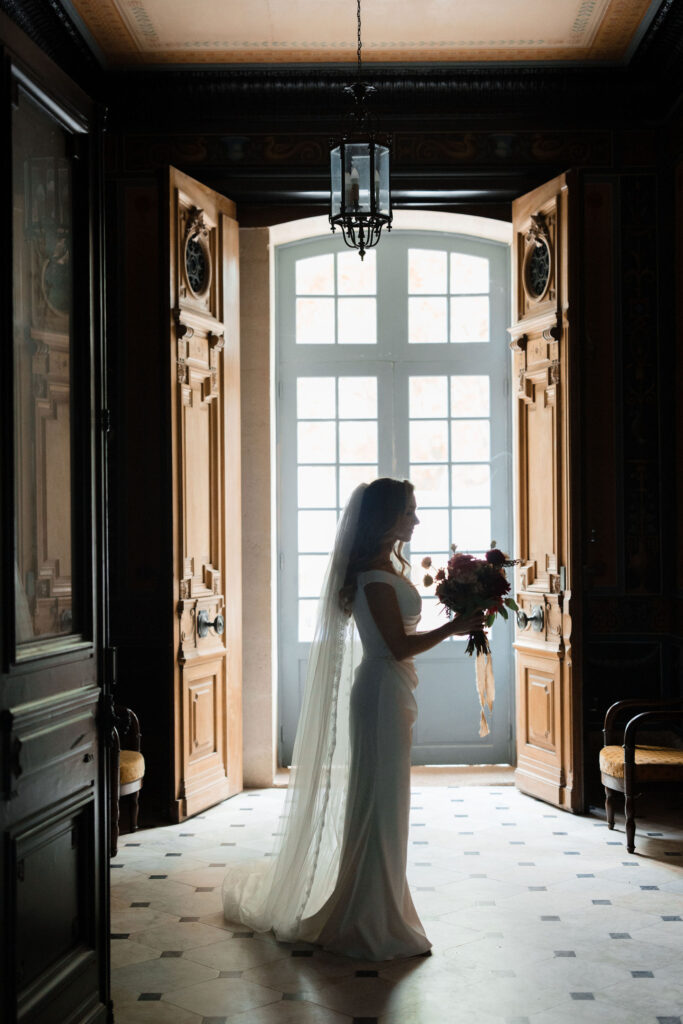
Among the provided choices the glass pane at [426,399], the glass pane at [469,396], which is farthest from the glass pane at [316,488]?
the glass pane at [469,396]

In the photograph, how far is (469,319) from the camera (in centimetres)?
753

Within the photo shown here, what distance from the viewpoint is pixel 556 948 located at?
4.00m

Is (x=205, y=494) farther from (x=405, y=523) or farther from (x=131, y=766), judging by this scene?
(x=405, y=523)

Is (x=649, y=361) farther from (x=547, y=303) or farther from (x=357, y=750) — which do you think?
(x=357, y=750)

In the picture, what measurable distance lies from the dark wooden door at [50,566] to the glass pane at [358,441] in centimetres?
416

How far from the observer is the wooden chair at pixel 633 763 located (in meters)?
5.24

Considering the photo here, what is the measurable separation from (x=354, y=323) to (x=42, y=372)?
15.1 feet

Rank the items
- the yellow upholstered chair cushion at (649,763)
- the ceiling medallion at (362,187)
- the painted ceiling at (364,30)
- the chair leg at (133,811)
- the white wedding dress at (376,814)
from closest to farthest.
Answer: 1. the white wedding dress at (376,814)
2. the ceiling medallion at (362,187)
3. the yellow upholstered chair cushion at (649,763)
4. the painted ceiling at (364,30)
5. the chair leg at (133,811)

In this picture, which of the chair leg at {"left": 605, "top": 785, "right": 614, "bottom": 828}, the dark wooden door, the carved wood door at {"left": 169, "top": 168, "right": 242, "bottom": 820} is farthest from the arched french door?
the dark wooden door

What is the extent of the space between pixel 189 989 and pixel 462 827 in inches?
94.8

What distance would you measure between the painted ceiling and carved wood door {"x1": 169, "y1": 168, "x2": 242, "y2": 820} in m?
0.74

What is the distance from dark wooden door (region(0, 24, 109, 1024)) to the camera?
276 cm

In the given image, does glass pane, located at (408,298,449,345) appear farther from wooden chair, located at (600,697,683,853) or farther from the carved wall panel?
wooden chair, located at (600,697,683,853)

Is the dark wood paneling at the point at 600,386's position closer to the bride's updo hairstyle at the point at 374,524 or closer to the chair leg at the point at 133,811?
the bride's updo hairstyle at the point at 374,524
